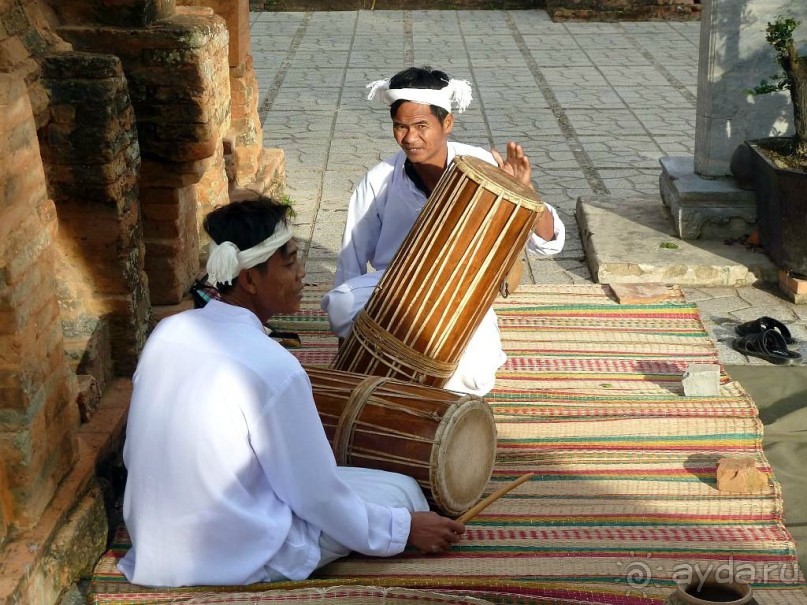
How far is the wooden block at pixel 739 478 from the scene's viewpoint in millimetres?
3721

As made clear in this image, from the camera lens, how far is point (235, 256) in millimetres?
2846

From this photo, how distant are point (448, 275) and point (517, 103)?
6.28 metres

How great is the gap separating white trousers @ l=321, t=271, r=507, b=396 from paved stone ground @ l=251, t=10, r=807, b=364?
1312 millimetres

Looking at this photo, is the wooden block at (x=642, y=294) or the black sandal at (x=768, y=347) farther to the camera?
the wooden block at (x=642, y=294)

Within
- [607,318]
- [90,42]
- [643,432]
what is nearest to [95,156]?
[90,42]

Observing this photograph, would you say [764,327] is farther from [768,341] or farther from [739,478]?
[739,478]

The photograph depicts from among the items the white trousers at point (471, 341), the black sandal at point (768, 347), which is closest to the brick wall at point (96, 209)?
the white trousers at point (471, 341)

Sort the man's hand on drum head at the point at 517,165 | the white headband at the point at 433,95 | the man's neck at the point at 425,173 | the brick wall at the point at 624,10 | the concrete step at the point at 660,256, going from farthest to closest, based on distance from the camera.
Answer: the brick wall at the point at 624,10, the concrete step at the point at 660,256, the man's neck at the point at 425,173, the white headband at the point at 433,95, the man's hand on drum head at the point at 517,165

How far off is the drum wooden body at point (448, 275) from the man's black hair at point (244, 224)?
87cm

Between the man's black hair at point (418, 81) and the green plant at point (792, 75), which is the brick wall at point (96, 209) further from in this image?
the green plant at point (792, 75)

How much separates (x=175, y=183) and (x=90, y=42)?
66cm

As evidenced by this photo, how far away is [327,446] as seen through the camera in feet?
9.18

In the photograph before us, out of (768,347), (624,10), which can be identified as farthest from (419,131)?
(624,10)

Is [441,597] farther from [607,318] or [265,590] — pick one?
[607,318]
